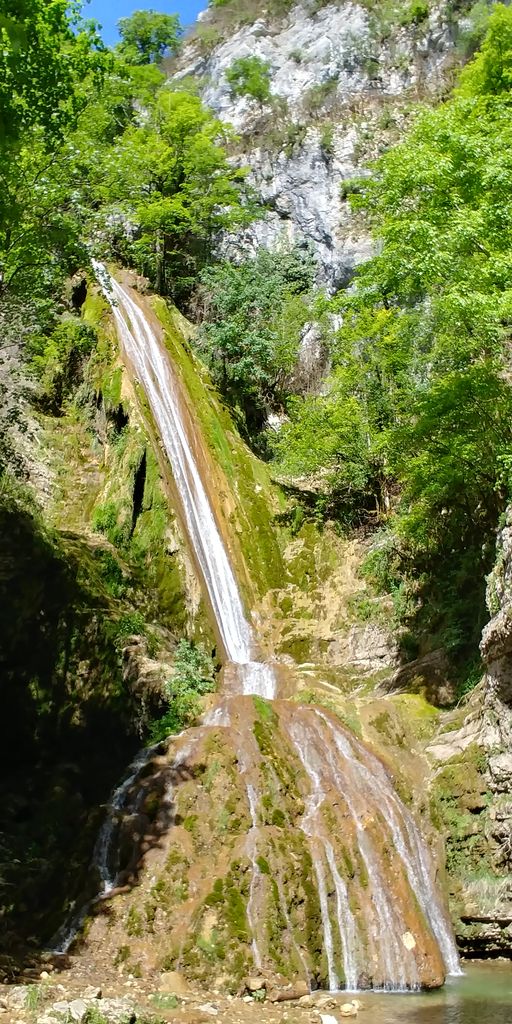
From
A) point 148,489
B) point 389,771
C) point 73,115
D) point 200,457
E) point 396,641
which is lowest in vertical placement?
point 389,771

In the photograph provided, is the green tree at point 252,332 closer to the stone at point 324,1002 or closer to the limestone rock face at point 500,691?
the limestone rock face at point 500,691

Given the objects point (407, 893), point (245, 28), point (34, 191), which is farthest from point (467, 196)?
point (245, 28)

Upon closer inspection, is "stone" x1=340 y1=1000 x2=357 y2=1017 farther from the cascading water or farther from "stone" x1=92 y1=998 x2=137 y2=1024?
"stone" x1=92 y1=998 x2=137 y2=1024

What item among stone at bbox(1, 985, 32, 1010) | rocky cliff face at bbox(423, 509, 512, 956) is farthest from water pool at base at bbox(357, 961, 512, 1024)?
stone at bbox(1, 985, 32, 1010)

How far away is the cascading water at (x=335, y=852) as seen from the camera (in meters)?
8.24

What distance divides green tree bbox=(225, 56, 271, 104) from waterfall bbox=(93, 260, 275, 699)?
17281 millimetres

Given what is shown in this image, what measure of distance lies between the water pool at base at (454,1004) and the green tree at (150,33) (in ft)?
137

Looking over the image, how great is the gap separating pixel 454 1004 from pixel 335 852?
6.71 ft

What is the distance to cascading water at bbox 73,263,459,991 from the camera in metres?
8.24

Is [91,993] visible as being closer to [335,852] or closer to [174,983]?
[174,983]

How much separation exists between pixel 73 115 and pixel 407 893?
10997mm

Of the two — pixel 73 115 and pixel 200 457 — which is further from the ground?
pixel 73 115

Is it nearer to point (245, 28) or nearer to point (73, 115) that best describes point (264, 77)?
point (245, 28)

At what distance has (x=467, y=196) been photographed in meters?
13.3
